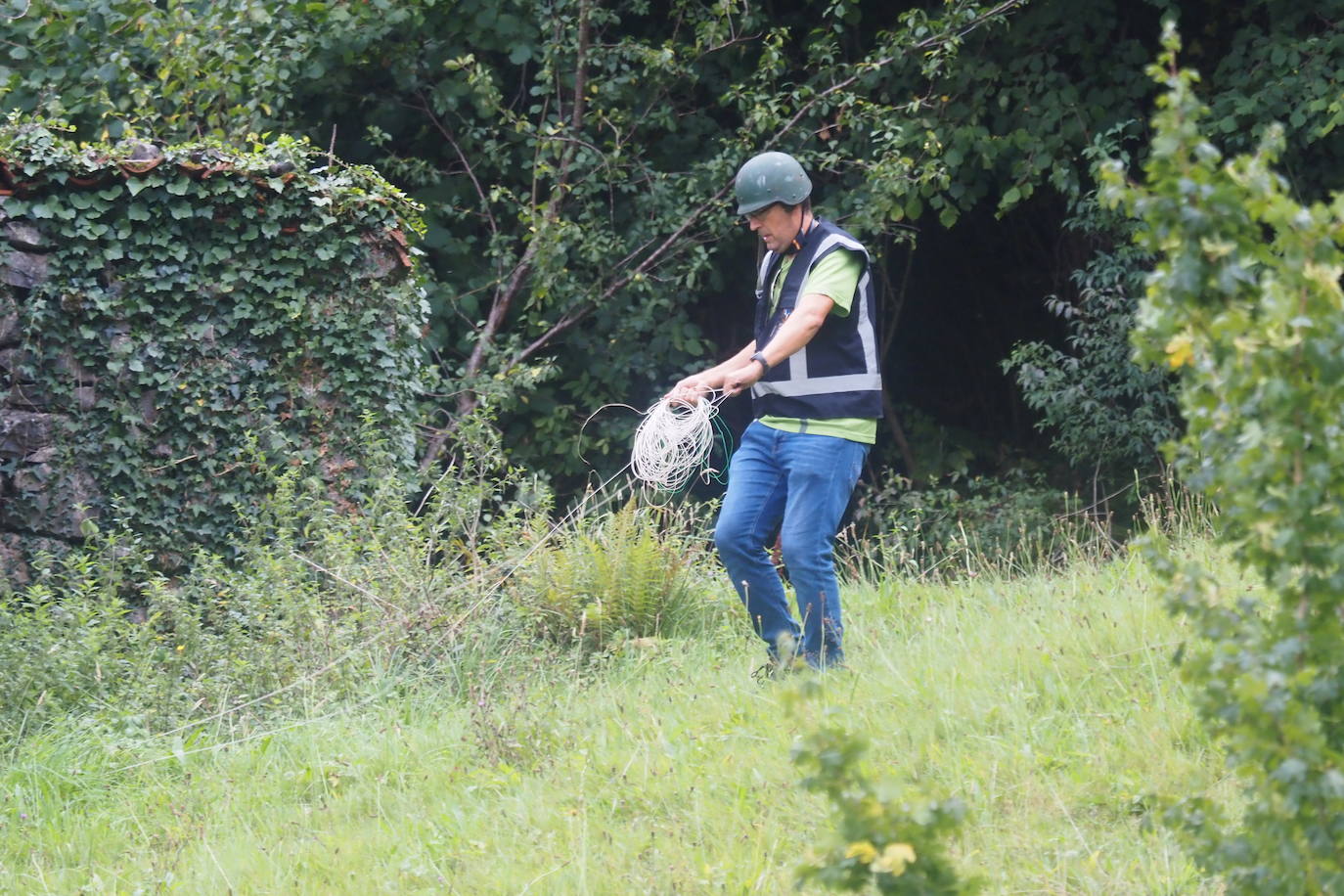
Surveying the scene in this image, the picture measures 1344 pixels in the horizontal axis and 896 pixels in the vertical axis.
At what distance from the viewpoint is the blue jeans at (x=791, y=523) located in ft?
15.7

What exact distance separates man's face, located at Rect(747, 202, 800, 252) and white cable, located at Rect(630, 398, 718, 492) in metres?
0.74

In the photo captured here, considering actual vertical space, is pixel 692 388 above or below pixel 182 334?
above

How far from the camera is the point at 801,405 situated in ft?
15.9

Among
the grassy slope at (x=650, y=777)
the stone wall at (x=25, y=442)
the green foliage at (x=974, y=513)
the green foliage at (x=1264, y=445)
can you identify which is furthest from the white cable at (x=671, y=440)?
the green foliage at (x=974, y=513)

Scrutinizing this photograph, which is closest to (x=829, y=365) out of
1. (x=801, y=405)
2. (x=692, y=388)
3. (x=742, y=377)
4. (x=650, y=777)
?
(x=801, y=405)

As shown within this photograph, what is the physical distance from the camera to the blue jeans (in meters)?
4.79

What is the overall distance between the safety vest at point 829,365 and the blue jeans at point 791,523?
113 mm

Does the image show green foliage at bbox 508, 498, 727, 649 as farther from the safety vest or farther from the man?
the safety vest

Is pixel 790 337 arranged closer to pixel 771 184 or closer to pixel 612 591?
pixel 771 184

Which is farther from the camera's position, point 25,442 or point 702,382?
point 25,442

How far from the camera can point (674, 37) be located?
1084 centimetres

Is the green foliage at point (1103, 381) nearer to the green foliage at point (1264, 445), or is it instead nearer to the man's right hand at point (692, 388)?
the man's right hand at point (692, 388)

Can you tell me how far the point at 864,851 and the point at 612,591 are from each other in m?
4.08

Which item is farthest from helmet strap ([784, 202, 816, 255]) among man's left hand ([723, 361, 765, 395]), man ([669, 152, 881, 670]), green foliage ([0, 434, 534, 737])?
green foliage ([0, 434, 534, 737])
